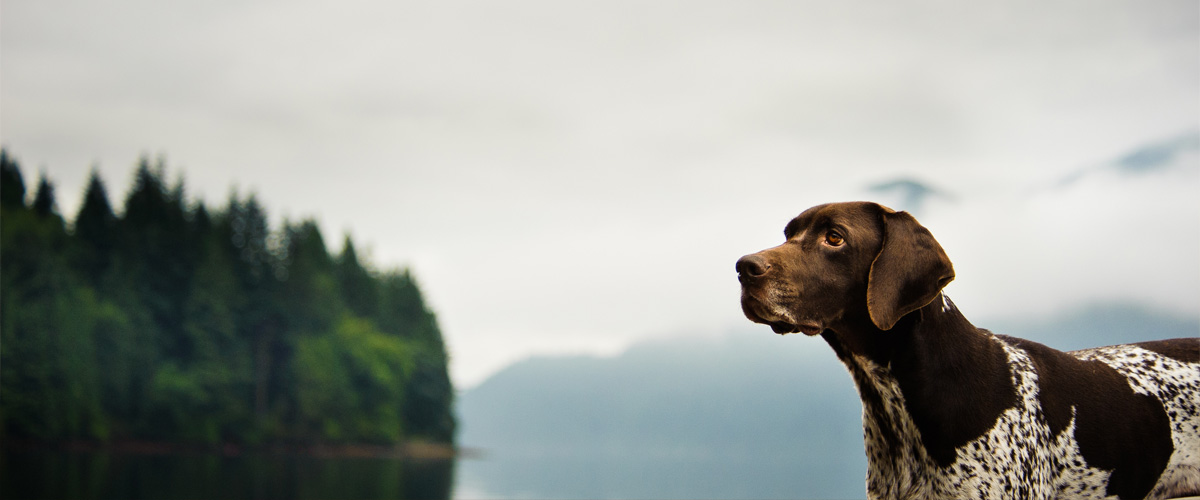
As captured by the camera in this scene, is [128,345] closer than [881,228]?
No

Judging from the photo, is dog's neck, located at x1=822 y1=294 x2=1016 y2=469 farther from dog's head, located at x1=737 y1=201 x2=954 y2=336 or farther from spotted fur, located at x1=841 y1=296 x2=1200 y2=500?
dog's head, located at x1=737 y1=201 x2=954 y2=336

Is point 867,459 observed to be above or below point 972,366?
below

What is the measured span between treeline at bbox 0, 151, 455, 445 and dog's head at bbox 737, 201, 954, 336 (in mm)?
84623

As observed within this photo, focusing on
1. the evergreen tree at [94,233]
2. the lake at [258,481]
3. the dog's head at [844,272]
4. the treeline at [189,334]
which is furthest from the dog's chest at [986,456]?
the evergreen tree at [94,233]

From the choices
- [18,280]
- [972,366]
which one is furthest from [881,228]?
[18,280]

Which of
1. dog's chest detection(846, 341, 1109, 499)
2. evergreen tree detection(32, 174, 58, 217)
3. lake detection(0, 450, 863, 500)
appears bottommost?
lake detection(0, 450, 863, 500)

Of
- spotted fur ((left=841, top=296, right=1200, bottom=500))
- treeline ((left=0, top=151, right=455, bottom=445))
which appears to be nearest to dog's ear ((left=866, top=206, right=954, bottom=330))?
spotted fur ((left=841, top=296, right=1200, bottom=500))

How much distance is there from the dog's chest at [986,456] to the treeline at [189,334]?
84.5 m

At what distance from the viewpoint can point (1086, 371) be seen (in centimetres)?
468

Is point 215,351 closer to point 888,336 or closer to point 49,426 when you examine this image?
point 49,426

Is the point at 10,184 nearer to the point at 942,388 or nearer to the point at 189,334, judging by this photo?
the point at 189,334

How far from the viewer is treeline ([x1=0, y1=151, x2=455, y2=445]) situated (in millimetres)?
77938

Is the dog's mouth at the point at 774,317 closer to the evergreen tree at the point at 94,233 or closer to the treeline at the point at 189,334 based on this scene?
the treeline at the point at 189,334

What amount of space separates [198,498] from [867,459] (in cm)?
4808
